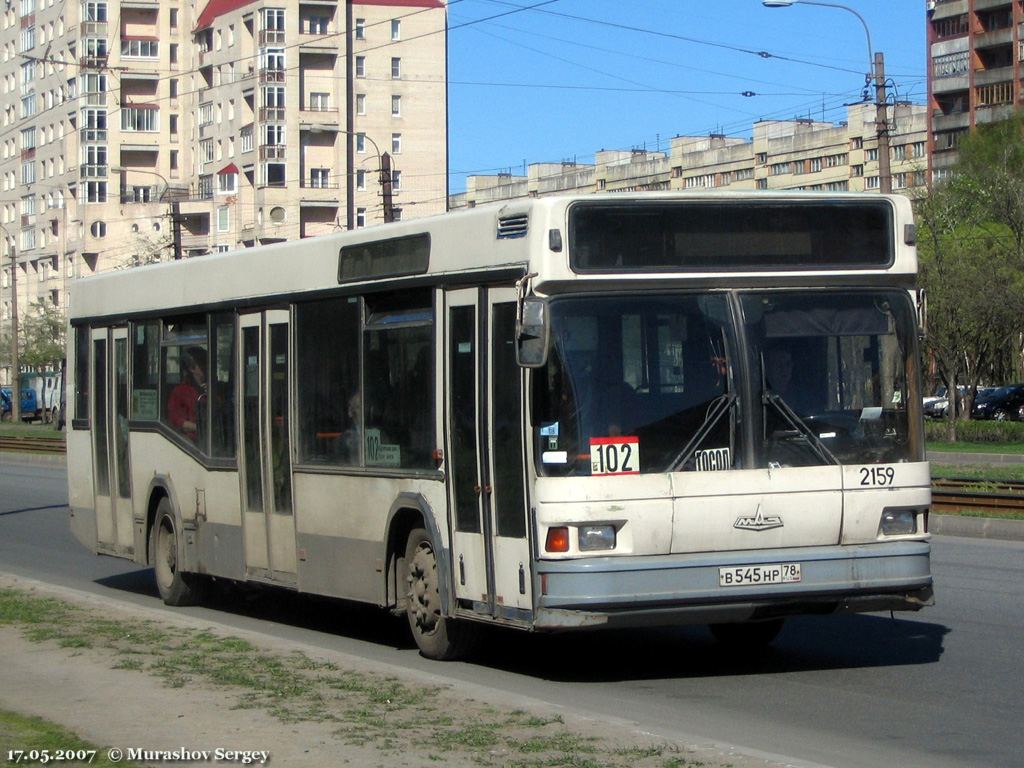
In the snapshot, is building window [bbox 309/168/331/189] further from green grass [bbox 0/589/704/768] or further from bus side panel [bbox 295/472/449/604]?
green grass [bbox 0/589/704/768]

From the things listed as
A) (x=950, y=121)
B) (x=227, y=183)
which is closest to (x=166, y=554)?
(x=227, y=183)

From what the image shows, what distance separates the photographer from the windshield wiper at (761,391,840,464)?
952 centimetres

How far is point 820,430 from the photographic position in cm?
962

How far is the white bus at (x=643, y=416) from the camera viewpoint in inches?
364

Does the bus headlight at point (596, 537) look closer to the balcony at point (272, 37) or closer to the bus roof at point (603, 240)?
the bus roof at point (603, 240)

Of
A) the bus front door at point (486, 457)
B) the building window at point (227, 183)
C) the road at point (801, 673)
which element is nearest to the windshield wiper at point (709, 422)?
the bus front door at point (486, 457)

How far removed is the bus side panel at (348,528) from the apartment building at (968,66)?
10411 centimetres

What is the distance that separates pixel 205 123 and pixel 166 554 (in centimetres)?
10300

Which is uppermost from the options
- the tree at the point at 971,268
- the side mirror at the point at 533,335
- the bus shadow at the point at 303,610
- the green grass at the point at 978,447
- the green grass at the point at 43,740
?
the tree at the point at 971,268

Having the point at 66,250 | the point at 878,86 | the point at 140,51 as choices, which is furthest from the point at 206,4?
the point at 878,86

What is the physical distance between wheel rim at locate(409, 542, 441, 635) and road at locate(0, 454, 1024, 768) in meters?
0.26

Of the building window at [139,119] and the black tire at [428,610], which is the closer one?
the black tire at [428,610]

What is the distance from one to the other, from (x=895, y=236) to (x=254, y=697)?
448cm

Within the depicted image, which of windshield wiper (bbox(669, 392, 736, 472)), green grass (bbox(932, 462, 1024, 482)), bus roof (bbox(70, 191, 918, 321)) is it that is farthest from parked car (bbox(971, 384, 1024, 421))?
windshield wiper (bbox(669, 392, 736, 472))
